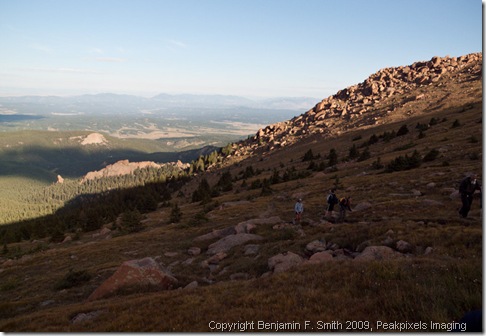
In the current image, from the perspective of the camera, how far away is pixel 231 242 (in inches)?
824

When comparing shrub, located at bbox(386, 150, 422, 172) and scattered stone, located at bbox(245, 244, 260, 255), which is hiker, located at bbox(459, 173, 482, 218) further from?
shrub, located at bbox(386, 150, 422, 172)

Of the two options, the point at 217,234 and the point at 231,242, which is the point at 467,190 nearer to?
the point at 231,242

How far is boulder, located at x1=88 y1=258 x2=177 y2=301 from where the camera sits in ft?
45.6

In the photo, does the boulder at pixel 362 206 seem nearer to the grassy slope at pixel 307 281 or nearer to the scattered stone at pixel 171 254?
the grassy slope at pixel 307 281

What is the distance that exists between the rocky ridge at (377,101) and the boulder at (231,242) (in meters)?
92.1

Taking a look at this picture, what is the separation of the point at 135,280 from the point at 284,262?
24.3 feet

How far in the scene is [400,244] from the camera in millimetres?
13312

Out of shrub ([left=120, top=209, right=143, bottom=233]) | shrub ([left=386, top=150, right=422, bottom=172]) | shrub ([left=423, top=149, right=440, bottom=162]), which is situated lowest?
shrub ([left=120, top=209, right=143, bottom=233])

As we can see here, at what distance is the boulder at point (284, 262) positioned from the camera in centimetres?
1311

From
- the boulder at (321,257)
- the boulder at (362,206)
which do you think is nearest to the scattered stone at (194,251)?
the boulder at (321,257)

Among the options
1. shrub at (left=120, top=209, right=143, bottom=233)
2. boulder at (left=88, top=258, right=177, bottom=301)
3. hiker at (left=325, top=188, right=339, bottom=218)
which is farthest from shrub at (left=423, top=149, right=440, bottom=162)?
shrub at (left=120, top=209, right=143, bottom=233)

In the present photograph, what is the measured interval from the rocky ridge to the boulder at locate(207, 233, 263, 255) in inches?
3626

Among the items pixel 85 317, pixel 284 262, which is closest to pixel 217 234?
pixel 284 262

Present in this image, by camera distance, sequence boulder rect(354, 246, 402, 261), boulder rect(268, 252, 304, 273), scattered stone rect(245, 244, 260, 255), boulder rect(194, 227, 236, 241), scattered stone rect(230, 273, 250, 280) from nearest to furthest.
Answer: boulder rect(354, 246, 402, 261) < boulder rect(268, 252, 304, 273) < scattered stone rect(230, 273, 250, 280) < scattered stone rect(245, 244, 260, 255) < boulder rect(194, 227, 236, 241)
